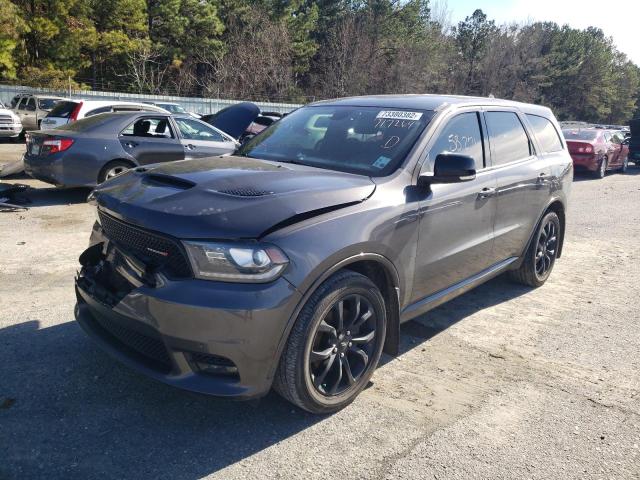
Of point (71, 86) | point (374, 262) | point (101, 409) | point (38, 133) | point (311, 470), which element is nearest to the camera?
point (311, 470)

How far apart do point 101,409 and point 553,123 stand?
5.11 m

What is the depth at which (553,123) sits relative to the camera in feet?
18.8

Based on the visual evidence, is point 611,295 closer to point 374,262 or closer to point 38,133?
point 374,262

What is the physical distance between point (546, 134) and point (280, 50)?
37.2 metres

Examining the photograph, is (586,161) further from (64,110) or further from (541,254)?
(64,110)

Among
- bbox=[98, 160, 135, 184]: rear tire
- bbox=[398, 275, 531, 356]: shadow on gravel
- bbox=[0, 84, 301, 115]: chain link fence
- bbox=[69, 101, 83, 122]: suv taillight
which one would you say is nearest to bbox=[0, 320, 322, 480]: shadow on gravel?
bbox=[398, 275, 531, 356]: shadow on gravel

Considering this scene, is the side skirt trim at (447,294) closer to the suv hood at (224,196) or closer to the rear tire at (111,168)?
the suv hood at (224,196)

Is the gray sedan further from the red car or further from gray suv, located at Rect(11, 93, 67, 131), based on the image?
gray suv, located at Rect(11, 93, 67, 131)

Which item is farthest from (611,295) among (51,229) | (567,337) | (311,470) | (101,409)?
(51,229)

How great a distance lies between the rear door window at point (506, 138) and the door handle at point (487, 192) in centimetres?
31

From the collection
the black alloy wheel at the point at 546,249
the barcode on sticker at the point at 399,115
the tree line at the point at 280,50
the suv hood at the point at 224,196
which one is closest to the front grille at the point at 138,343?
the suv hood at the point at 224,196

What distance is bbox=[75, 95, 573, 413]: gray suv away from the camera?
2.60 m

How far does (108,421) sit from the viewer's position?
9.57 ft

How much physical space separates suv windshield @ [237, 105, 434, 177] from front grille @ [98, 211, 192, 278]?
132cm
